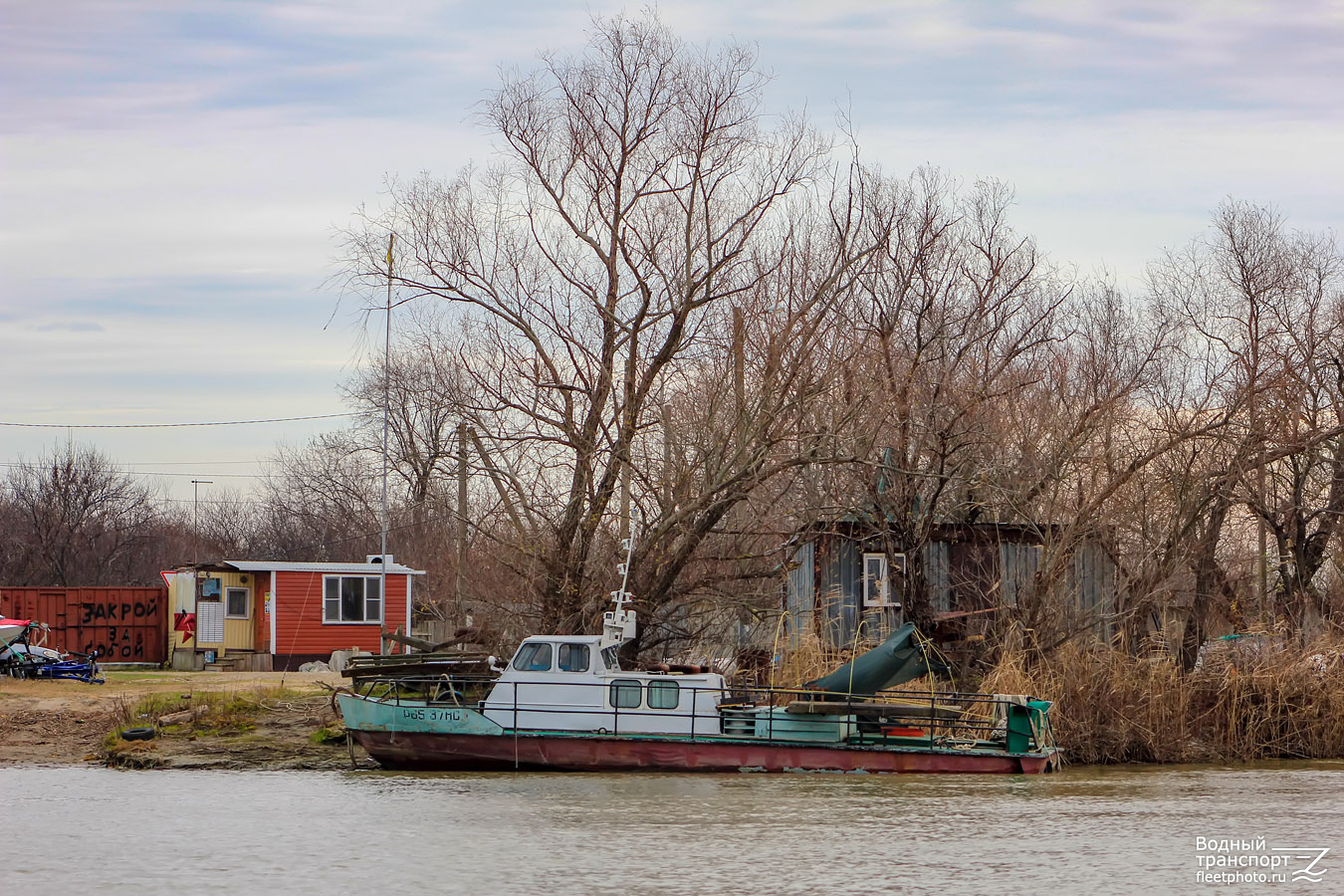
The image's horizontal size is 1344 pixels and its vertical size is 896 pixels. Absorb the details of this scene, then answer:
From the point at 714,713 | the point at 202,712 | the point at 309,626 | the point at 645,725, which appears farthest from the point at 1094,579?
the point at 309,626

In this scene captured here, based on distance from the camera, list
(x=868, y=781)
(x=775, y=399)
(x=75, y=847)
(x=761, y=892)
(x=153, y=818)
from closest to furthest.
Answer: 1. (x=761, y=892)
2. (x=75, y=847)
3. (x=153, y=818)
4. (x=868, y=781)
5. (x=775, y=399)

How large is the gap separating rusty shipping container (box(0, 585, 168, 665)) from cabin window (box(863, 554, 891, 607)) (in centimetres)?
1966

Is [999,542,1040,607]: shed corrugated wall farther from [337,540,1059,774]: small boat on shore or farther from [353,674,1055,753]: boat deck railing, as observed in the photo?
[337,540,1059,774]: small boat on shore

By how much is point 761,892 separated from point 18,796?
1147 cm

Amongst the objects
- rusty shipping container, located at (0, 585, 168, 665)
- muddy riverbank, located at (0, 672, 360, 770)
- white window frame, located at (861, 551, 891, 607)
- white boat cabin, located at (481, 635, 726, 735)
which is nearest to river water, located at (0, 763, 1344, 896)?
white boat cabin, located at (481, 635, 726, 735)

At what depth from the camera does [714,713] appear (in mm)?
23031

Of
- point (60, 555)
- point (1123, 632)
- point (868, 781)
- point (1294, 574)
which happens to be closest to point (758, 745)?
point (868, 781)

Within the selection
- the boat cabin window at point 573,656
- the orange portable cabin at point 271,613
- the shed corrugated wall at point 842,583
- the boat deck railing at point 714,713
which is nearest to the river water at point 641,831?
the boat deck railing at point 714,713

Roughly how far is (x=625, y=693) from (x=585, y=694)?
62cm

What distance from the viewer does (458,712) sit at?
22953 mm

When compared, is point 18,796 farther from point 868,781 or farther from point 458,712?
point 868,781

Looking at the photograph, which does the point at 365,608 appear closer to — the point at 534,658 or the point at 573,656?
the point at 534,658

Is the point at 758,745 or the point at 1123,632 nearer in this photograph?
the point at 758,745

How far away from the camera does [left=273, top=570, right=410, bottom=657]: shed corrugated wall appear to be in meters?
38.7
